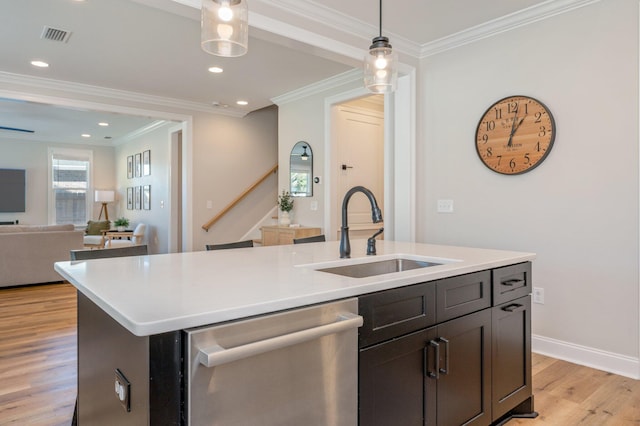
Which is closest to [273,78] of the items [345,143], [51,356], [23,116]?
[345,143]

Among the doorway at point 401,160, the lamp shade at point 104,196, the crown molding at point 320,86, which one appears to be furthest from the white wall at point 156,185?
the doorway at point 401,160

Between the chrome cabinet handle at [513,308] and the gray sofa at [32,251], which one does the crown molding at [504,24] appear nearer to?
the chrome cabinet handle at [513,308]

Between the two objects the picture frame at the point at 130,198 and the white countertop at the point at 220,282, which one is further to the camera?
the picture frame at the point at 130,198

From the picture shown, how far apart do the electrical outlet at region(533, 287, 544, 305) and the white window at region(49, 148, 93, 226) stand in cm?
977

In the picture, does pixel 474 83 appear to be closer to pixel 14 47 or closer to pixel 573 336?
pixel 573 336

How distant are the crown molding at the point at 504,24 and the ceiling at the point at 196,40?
0.04 metres

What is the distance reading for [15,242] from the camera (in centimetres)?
520

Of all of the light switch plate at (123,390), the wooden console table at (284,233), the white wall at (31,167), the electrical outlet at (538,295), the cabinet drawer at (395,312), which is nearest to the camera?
the light switch plate at (123,390)

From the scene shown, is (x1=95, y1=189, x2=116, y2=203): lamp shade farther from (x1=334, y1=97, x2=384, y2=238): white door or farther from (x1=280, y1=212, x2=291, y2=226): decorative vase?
(x1=334, y1=97, x2=384, y2=238): white door

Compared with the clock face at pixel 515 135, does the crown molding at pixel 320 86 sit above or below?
above

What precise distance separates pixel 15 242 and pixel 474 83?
5.72 m

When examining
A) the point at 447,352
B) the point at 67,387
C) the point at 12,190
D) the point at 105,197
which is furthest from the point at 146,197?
the point at 447,352

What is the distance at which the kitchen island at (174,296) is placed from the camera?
96 centimetres

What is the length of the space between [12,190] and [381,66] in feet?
31.2
